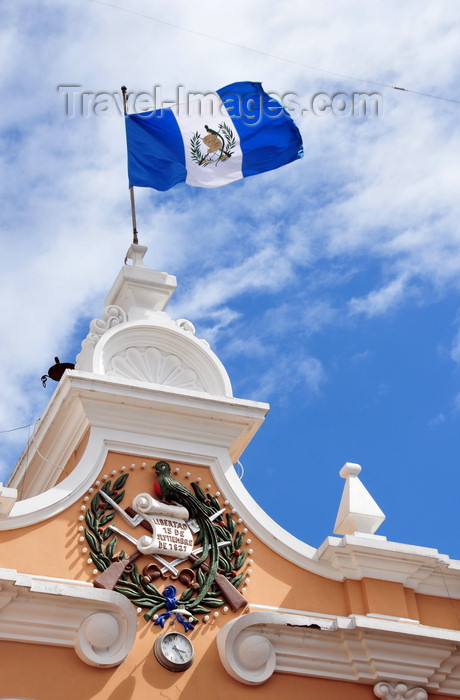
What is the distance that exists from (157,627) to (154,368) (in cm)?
256

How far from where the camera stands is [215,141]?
11656 millimetres

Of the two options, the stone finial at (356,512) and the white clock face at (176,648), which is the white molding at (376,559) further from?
the white clock face at (176,648)

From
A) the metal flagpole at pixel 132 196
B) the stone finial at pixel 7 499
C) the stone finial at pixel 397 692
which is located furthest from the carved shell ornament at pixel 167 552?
the metal flagpole at pixel 132 196

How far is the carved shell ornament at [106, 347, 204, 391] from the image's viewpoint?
10234mm

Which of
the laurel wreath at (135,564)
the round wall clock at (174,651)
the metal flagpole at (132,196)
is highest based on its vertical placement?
the metal flagpole at (132,196)

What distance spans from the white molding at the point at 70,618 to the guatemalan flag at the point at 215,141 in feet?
14.9

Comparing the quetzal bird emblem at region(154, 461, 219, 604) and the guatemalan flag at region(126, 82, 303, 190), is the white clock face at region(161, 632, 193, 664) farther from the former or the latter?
the guatemalan flag at region(126, 82, 303, 190)

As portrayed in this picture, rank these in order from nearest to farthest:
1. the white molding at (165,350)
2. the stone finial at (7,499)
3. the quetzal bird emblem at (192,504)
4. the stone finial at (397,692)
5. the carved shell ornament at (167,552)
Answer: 1. the stone finial at (7,499)
2. the carved shell ornament at (167,552)
3. the stone finial at (397,692)
4. the quetzal bird emblem at (192,504)
5. the white molding at (165,350)

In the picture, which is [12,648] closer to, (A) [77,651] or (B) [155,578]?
(A) [77,651]

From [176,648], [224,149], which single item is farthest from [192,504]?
[224,149]

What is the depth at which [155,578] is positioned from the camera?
889 centimetres

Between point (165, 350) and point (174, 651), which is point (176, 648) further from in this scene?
point (165, 350)

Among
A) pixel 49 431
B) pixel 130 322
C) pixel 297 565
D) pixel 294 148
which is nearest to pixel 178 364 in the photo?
pixel 130 322

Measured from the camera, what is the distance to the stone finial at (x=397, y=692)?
8945 millimetres
